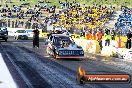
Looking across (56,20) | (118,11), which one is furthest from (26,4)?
(118,11)

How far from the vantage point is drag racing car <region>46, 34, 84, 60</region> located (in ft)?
73.9

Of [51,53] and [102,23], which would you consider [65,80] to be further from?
[102,23]

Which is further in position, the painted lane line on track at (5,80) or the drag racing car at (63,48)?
the drag racing car at (63,48)

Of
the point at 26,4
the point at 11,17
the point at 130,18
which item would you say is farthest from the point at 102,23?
the point at 26,4

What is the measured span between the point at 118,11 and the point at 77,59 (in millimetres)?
60639

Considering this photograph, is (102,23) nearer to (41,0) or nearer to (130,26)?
(130,26)

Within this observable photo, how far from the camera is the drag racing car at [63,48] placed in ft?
73.9

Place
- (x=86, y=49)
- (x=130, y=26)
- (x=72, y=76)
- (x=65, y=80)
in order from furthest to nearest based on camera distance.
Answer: (x=130, y=26) < (x=86, y=49) < (x=72, y=76) < (x=65, y=80)

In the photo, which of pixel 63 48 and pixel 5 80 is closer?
pixel 5 80

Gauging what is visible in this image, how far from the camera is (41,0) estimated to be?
109250 mm

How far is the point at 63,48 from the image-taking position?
2275 cm

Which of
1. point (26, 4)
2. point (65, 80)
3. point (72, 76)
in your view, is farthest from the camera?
point (26, 4)

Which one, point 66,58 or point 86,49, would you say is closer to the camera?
point 66,58

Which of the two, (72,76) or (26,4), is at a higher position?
(26,4)
